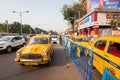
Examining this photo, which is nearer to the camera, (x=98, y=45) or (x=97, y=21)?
(x=98, y=45)

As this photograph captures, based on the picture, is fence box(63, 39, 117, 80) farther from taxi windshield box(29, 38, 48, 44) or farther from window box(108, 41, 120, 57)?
taxi windshield box(29, 38, 48, 44)

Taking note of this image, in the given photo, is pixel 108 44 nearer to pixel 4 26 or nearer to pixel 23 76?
pixel 23 76

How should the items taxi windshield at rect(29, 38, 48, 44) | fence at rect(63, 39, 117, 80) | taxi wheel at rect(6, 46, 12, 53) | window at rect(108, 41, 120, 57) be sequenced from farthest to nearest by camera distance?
taxi wheel at rect(6, 46, 12, 53)
taxi windshield at rect(29, 38, 48, 44)
window at rect(108, 41, 120, 57)
fence at rect(63, 39, 117, 80)

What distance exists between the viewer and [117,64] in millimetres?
3984

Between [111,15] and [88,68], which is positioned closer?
[88,68]

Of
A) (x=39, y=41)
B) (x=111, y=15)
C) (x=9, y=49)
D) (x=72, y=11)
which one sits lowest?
(x=9, y=49)

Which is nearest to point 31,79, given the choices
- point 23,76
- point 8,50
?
point 23,76

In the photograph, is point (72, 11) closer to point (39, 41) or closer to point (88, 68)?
point (39, 41)

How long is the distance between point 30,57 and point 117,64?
5019mm

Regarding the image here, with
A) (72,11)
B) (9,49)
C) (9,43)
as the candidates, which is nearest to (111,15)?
(9,43)

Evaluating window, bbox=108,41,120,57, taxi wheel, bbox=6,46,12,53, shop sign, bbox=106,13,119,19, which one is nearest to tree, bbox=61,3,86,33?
shop sign, bbox=106,13,119,19

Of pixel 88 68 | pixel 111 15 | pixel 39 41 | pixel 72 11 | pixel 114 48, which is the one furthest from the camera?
pixel 72 11

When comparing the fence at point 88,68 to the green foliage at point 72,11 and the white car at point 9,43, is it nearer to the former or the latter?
the white car at point 9,43

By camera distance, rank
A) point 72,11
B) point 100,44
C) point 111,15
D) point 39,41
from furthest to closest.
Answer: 1. point 72,11
2. point 111,15
3. point 39,41
4. point 100,44
